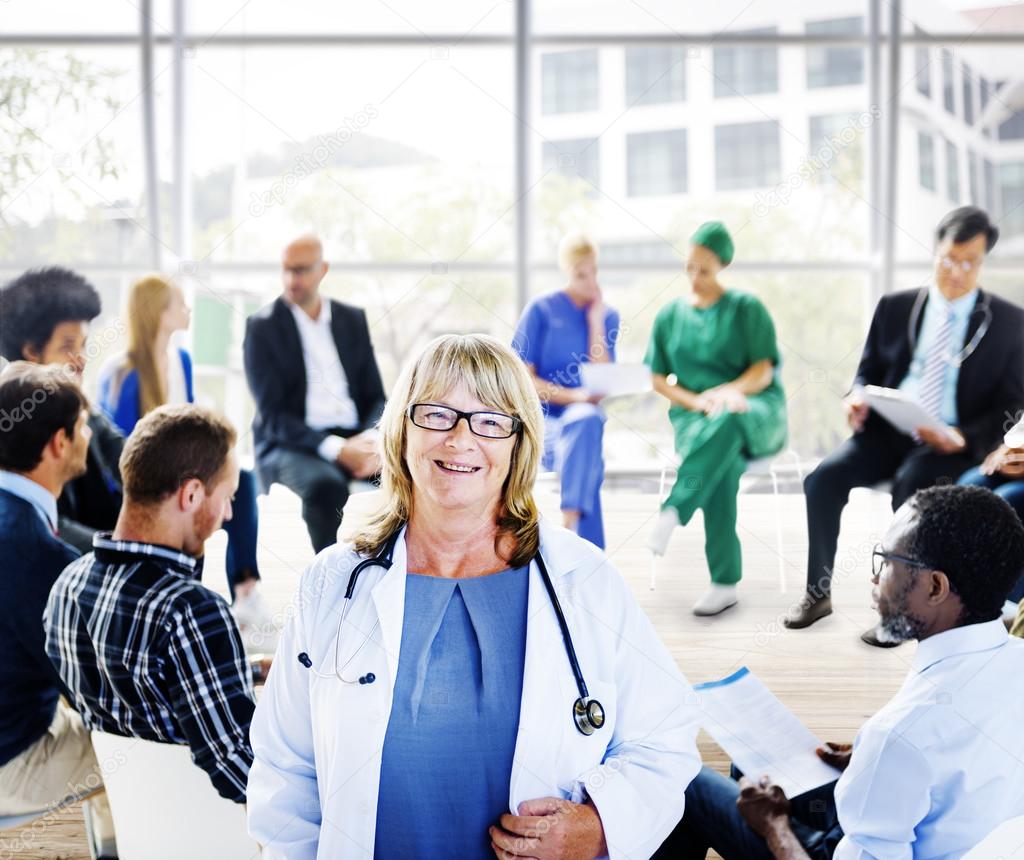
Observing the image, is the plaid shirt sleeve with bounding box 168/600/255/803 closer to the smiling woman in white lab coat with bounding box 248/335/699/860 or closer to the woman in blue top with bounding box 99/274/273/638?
the smiling woman in white lab coat with bounding box 248/335/699/860

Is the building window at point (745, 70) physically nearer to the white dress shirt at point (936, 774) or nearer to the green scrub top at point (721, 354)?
the green scrub top at point (721, 354)

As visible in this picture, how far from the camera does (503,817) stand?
1450 mm

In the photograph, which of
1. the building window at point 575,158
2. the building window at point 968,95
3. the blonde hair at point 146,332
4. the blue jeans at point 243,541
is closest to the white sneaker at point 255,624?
the blue jeans at point 243,541

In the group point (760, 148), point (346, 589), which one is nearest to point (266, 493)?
point (346, 589)

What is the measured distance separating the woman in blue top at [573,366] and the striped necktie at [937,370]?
3.64ft

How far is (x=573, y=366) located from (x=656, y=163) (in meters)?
1.60

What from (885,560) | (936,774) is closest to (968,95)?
(885,560)

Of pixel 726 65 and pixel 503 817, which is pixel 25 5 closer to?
pixel 726 65

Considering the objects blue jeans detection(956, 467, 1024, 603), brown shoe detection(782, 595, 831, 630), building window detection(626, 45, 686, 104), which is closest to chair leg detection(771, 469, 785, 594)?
brown shoe detection(782, 595, 831, 630)

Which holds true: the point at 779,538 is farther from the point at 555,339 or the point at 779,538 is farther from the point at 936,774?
the point at 936,774

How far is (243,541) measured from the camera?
383cm

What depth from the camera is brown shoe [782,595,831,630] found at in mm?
3801

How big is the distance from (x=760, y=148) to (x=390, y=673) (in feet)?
14.2

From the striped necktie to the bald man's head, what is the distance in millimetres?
2174
